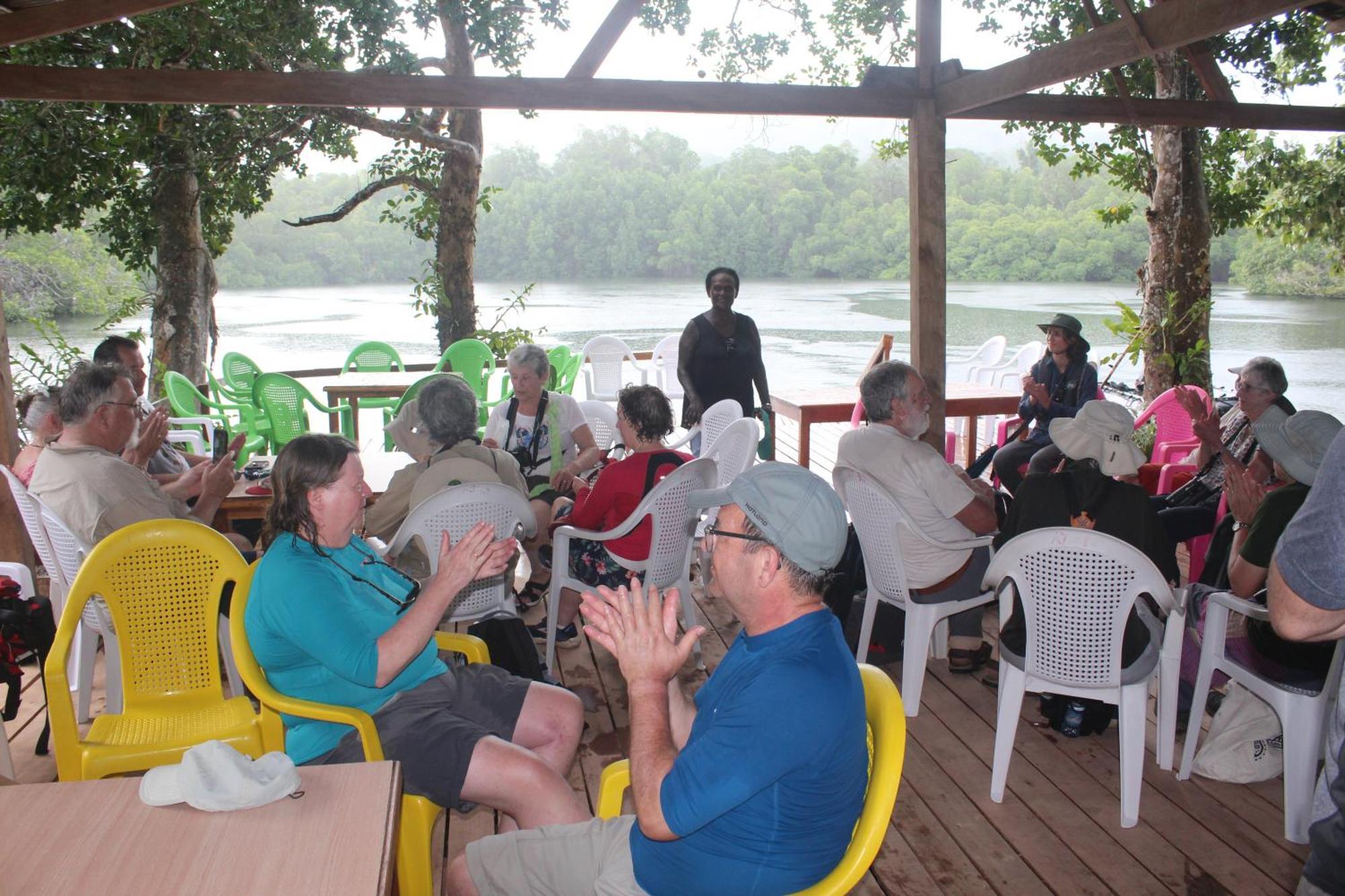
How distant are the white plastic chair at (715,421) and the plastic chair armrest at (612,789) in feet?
10.3

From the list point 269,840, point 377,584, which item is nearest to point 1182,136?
point 377,584

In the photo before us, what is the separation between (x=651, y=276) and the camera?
21328mm

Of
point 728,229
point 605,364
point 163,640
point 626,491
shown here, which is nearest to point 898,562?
point 626,491

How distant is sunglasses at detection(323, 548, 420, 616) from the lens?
2199mm

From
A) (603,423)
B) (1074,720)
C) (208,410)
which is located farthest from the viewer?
(208,410)

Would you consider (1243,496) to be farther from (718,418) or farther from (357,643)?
(357,643)

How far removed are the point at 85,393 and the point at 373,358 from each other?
6.09m

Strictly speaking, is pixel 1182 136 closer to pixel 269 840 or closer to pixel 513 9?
pixel 513 9

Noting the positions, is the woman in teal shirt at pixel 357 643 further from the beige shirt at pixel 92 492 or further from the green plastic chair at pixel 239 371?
the green plastic chair at pixel 239 371

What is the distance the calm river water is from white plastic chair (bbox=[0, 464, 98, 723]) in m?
9.99

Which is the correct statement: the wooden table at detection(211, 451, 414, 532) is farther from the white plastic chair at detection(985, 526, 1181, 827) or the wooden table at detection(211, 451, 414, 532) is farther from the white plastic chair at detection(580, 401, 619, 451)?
the white plastic chair at detection(985, 526, 1181, 827)

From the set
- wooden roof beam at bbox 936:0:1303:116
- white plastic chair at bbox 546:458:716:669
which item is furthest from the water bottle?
wooden roof beam at bbox 936:0:1303:116

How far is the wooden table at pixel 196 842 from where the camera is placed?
1390 millimetres

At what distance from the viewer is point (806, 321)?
21.5m
